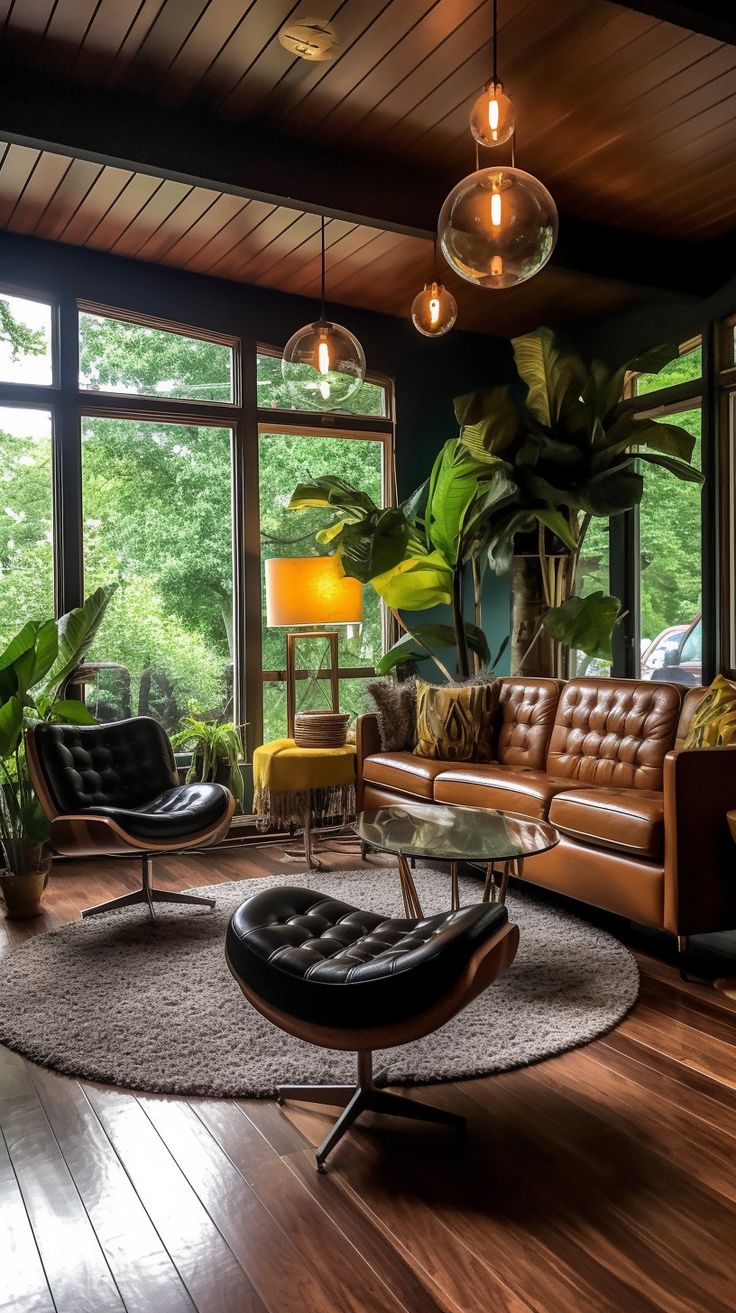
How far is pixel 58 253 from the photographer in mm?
5297

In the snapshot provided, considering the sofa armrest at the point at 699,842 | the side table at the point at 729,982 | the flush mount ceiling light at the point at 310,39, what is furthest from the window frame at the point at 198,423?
the side table at the point at 729,982

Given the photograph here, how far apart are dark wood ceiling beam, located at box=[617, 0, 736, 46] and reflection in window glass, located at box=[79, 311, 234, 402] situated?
3354 mm

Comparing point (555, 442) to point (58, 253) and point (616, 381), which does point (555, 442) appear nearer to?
point (616, 381)

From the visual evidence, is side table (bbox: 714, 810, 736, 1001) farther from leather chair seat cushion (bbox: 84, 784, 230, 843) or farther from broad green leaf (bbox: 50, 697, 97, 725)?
broad green leaf (bbox: 50, 697, 97, 725)

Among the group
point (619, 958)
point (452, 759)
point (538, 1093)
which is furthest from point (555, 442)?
point (538, 1093)

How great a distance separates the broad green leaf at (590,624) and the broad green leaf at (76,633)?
2.20 m

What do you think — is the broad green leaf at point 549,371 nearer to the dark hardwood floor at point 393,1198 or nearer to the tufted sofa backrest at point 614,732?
the tufted sofa backrest at point 614,732

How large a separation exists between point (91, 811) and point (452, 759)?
1833mm

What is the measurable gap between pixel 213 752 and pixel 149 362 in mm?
2200

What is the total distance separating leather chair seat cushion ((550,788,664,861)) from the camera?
350 centimetres

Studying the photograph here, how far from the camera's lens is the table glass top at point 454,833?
300cm

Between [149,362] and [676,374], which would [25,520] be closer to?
[149,362]

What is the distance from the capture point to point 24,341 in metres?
5.32

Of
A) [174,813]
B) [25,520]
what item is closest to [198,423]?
[25,520]
